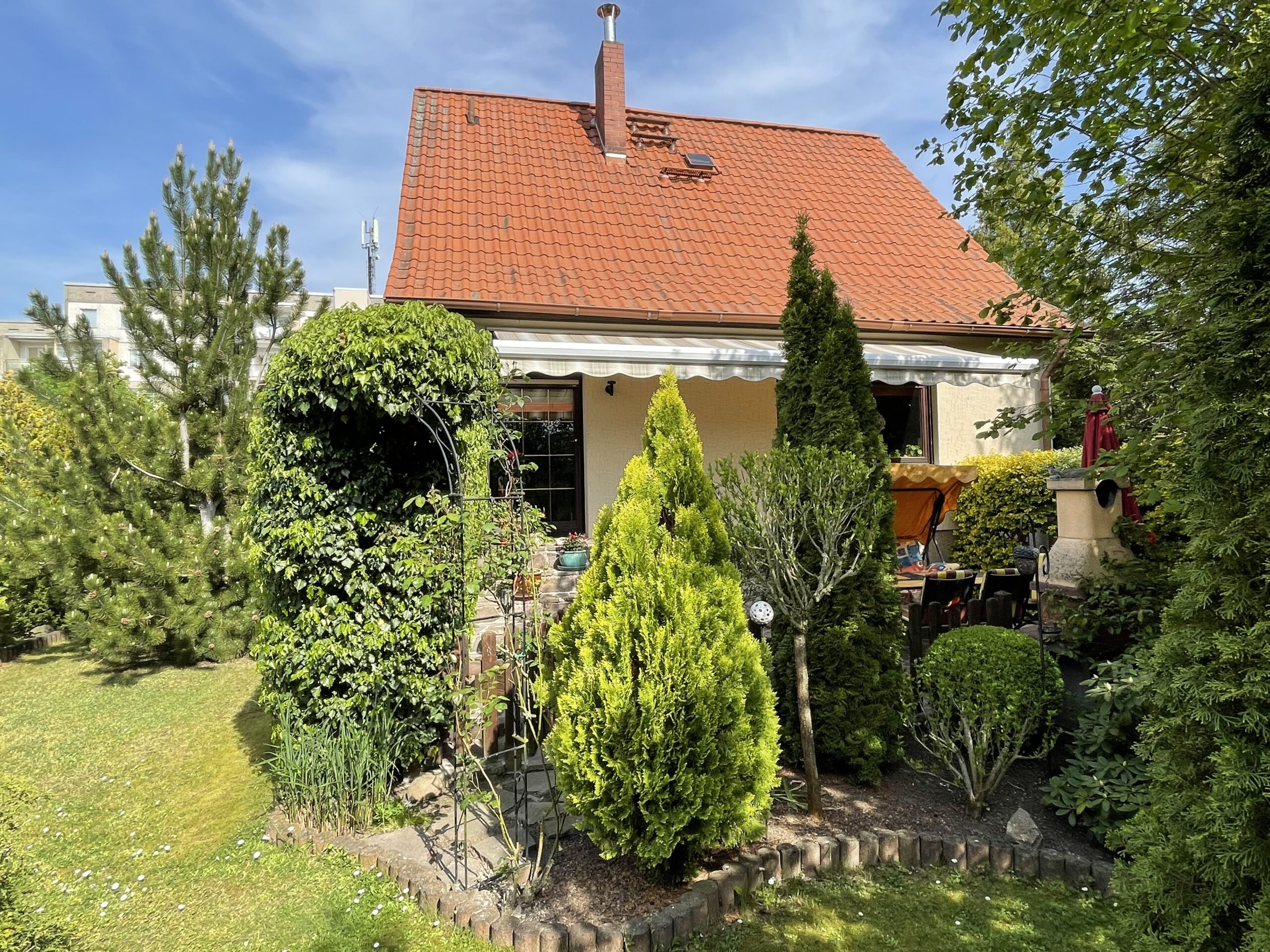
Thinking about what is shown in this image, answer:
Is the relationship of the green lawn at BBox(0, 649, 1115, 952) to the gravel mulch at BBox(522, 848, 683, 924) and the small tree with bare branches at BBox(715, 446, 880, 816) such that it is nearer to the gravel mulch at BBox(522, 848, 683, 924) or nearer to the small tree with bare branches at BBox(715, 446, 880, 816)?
the gravel mulch at BBox(522, 848, 683, 924)

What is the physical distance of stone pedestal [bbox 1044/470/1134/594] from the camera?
604 cm

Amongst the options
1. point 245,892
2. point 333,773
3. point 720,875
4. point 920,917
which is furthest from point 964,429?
point 245,892

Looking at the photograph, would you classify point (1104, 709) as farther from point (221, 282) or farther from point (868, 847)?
point (221, 282)

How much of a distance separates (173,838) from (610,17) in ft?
52.7

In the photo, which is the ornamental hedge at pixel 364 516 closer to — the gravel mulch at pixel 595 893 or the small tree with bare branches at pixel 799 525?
the gravel mulch at pixel 595 893

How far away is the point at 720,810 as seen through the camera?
3.64 meters

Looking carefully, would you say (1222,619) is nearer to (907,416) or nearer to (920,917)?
(920,917)

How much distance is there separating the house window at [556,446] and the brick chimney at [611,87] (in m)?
6.42

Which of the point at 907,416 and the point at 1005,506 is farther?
the point at 907,416

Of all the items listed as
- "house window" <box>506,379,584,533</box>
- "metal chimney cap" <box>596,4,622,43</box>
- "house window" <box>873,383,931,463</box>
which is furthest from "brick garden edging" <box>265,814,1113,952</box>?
"metal chimney cap" <box>596,4,622,43</box>

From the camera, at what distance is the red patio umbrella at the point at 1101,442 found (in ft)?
20.6

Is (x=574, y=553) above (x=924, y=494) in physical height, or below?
below

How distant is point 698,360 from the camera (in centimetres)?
877

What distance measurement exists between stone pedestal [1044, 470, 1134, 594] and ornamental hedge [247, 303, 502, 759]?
17.6 ft
